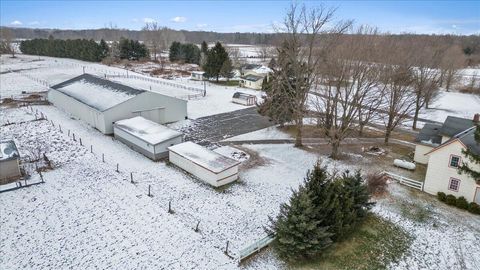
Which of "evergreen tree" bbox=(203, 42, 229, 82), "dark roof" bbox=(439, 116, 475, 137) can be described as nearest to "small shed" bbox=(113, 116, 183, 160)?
"dark roof" bbox=(439, 116, 475, 137)

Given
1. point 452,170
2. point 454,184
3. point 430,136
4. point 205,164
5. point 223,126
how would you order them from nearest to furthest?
point 452,170 → point 454,184 → point 205,164 → point 430,136 → point 223,126

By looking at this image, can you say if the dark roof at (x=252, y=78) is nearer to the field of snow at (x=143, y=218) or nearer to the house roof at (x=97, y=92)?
the house roof at (x=97, y=92)

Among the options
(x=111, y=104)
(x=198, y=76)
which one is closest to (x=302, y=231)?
(x=111, y=104)

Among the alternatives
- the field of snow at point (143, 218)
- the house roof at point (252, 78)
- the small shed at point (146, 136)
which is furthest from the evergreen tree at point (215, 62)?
the field of snow at point (143, 218)

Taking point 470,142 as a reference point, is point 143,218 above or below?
below

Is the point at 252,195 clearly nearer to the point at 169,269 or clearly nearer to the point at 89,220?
the point at 169,269

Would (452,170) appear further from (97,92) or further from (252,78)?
(252,78)
